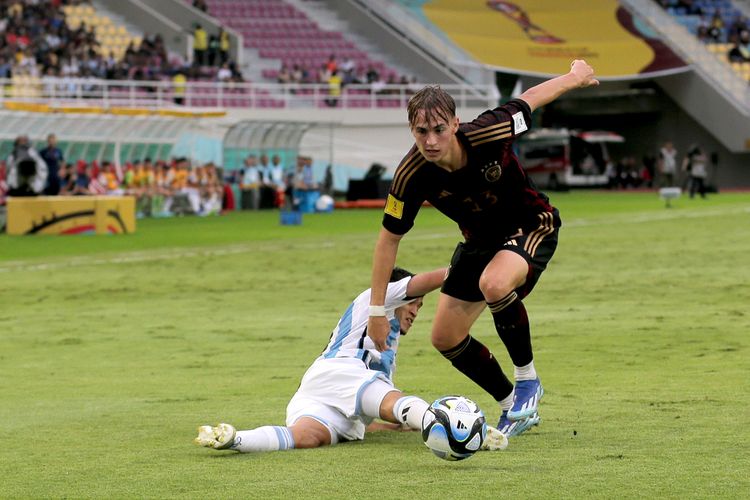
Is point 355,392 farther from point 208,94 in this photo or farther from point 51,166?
point 208,94

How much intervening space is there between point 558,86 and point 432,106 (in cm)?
137

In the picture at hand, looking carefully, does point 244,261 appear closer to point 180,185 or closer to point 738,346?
point 738,346

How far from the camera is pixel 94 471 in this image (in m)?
7.62

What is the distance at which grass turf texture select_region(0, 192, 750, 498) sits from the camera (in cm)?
729

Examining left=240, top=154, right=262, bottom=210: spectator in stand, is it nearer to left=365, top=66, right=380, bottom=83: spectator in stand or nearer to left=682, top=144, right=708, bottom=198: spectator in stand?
left=365, top=66, right=380, bottom=83: spectator in stand

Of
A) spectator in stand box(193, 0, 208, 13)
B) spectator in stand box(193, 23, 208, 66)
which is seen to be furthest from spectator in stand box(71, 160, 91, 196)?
spectator in stand box(193, 0, 208, 13)

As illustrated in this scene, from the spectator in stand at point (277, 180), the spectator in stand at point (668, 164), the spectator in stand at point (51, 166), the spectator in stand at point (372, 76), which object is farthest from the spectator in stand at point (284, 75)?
the spectator in stand at point (51, 166)

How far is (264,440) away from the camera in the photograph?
26.8ft

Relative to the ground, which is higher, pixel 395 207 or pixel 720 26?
pixel 395 207

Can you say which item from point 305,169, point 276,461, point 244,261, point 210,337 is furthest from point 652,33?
point 276,461

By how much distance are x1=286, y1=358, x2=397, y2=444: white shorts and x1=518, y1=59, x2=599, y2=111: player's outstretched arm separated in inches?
72.7

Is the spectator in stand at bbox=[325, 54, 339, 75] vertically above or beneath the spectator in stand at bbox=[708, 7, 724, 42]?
beneath

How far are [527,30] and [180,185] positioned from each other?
2796 cm

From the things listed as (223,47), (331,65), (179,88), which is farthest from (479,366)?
(331,65)
